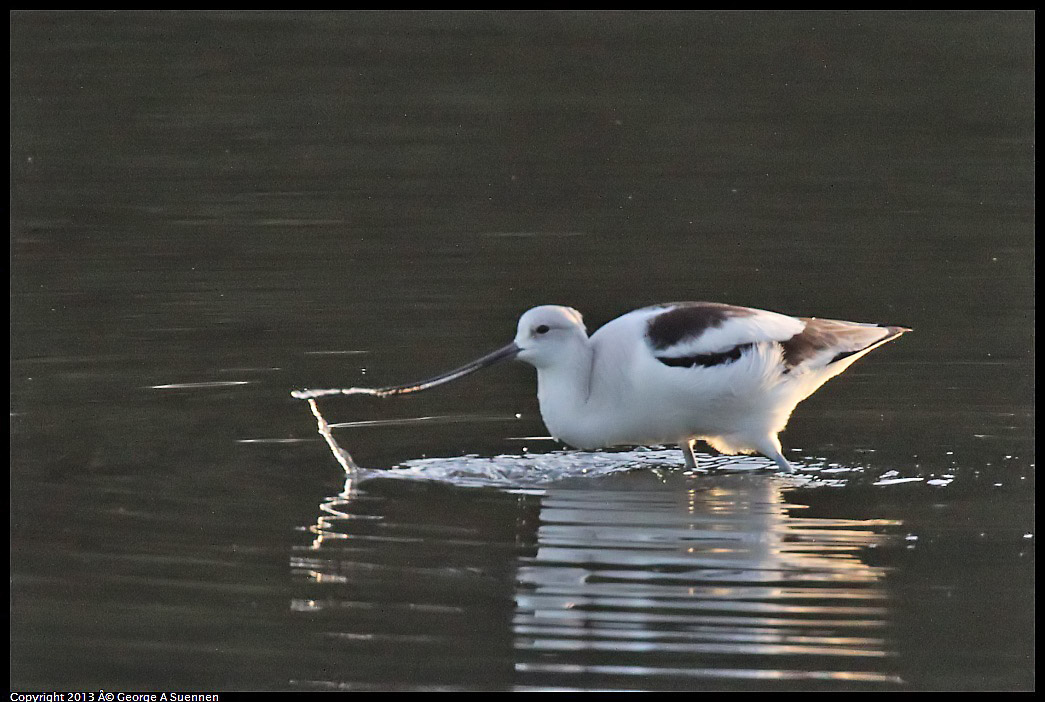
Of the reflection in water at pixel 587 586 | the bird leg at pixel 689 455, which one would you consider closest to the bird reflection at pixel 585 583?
the reflection in water at pixel 587 586

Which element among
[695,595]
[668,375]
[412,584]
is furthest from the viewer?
[668,375]

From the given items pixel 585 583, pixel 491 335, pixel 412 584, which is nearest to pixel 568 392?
pixel 585 583

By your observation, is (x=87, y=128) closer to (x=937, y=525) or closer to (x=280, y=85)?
(x=280, y=85)

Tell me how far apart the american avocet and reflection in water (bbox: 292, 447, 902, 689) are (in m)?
0.28

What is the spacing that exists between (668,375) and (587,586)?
6.47 ft

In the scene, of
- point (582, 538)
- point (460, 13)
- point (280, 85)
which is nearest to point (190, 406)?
point (582, 538)

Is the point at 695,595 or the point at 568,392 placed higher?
the point at 568,392

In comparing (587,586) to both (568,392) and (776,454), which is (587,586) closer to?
(568,392)

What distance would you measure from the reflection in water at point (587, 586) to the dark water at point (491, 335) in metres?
0.02

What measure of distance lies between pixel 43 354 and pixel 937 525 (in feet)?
19.2

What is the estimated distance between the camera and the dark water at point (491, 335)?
7414 mm

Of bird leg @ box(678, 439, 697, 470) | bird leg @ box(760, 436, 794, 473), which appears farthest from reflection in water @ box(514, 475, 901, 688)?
bird leg @ box(678, 439, 697, 470)

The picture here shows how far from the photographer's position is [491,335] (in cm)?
1259

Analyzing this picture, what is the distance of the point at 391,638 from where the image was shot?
723cm
